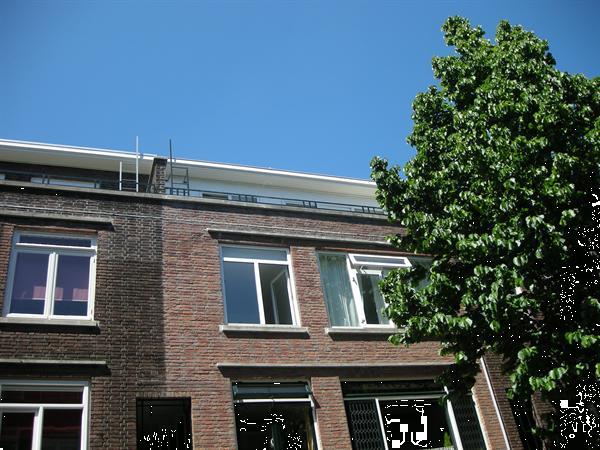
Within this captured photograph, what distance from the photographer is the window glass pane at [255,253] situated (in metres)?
14.8

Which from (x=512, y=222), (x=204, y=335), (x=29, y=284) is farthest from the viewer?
(x=204, y=335)

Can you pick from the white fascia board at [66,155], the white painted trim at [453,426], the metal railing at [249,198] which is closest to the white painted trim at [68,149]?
the white fascia board at [66,155]

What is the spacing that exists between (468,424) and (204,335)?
6924 millimetres

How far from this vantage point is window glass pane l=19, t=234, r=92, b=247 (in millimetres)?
12938

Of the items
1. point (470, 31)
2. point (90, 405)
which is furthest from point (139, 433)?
point (470, 31)

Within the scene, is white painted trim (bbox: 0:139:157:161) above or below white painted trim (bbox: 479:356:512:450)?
above

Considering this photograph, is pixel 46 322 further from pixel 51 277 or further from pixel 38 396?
pixel 38 396

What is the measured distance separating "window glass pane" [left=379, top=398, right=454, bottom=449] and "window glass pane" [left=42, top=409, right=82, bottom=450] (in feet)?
22.0

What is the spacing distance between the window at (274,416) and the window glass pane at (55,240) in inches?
190

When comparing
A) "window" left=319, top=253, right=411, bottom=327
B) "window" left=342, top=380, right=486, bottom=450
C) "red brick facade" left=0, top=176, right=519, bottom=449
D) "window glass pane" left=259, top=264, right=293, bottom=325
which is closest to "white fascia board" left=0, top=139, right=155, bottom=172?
"red brick facade" left=0, top=176, right=519, bottom=449

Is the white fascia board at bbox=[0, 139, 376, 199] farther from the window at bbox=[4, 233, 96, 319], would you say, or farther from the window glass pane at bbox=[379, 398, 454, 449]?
the window glass pane at bbox=[379, 398, 454, 449]

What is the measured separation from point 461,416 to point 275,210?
7.18 meters

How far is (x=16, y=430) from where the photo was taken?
1057 centimetres

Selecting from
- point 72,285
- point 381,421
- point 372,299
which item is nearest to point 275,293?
point 372,299
